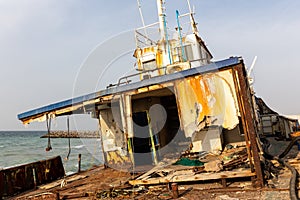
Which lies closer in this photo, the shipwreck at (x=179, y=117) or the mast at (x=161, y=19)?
the shipwreck at (x=179, y=117)

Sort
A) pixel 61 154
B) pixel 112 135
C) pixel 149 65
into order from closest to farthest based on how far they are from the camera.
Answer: pixel 112 135
pixel 149 65
pixel 61 154

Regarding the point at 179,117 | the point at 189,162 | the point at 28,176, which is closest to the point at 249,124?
the point at 179,117

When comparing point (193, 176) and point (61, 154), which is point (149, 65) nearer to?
point (193, 176)

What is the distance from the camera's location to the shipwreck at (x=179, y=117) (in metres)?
7.40

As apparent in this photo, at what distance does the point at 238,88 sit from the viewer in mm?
7285

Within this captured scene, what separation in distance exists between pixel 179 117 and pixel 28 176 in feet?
23.1

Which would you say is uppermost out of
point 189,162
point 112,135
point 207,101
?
point 207,101

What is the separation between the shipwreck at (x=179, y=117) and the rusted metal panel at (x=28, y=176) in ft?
6.86

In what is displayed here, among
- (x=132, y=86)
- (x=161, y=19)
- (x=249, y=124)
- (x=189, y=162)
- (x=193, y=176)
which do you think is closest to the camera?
(x=249, y=124)

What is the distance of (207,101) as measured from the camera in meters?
7.76

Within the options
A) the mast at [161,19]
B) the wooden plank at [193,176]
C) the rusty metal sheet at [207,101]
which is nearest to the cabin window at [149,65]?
the mast at [161,19]

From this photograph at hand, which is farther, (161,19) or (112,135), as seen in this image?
(161,19)

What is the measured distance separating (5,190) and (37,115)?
9.74 feet

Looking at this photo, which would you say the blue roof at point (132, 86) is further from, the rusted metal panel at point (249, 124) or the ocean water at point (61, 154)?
the ocean water at point (61, 154)
